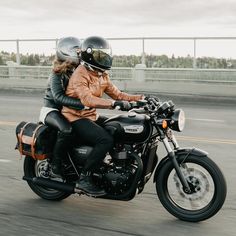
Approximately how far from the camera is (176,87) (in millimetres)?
19688

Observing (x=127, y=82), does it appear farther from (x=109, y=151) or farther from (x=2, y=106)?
(x=109, y=151)

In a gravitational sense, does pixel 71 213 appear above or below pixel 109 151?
below

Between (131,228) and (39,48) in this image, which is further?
(39,48)

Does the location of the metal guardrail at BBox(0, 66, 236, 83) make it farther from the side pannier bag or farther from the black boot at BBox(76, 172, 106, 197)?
the black boot at BBox(76, 172, 106, 197)

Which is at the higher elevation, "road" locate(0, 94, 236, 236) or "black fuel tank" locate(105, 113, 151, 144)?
"black fuel tank" locate(105, 113, 151, 144)

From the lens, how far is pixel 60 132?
5.98 meters

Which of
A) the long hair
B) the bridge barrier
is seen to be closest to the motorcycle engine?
the long hair

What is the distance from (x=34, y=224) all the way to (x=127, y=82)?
15.1 metres

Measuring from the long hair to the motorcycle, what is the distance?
0.72 m

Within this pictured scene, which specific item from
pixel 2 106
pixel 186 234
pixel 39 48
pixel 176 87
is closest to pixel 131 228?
pixel 186 234

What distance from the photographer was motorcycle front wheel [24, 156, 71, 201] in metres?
6.41

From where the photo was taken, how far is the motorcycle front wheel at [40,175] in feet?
21.0

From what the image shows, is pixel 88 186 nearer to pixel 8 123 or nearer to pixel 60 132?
pixel 60 132

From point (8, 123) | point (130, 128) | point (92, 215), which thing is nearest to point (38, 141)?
point (92, 215)
